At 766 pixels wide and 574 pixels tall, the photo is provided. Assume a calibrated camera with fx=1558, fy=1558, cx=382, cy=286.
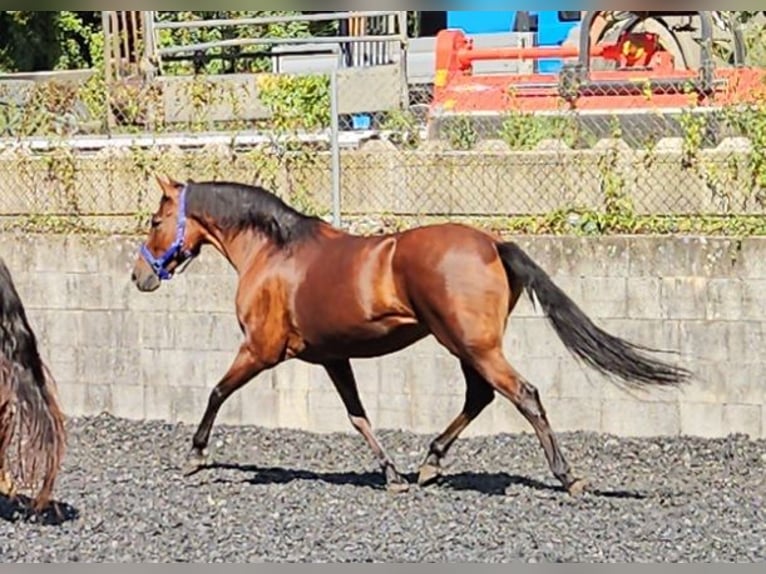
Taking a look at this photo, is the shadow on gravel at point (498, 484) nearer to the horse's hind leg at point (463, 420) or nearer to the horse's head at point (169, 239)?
the horse's hind leg at point (463, 420)

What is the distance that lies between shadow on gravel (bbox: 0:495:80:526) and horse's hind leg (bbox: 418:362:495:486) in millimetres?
2025

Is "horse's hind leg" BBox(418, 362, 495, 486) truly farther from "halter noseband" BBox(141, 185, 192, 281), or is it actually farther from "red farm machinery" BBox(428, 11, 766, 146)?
"red farm machinery" BBox(428, 11, 766, 146)

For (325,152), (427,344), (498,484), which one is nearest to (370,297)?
(498,484)

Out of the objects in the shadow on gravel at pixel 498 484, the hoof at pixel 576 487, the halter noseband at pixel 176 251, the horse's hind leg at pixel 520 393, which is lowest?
the shadow on gravel at pixel 498 484

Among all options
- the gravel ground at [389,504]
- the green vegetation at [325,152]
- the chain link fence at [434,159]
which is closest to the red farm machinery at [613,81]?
the chain link fence at [434,159]

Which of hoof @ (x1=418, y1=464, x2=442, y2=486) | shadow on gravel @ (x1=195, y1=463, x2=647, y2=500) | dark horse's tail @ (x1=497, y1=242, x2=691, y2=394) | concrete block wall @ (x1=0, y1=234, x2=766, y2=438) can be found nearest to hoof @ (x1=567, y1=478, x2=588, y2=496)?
shadow on gravel @ (x1=195, y1=463, x2=647, y2=500)

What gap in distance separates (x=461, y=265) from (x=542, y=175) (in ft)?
10.7

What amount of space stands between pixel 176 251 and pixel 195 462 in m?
1.28

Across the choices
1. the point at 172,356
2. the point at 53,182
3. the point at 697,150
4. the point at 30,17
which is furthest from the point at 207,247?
the point at 30,17

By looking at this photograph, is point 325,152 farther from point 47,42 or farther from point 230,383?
point 47,42

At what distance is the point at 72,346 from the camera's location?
459 inches

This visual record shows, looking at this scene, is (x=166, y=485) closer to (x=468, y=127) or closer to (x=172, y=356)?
(x=172, y=356)

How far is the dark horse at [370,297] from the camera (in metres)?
8.30

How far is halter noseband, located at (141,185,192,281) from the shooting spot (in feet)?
30.9
